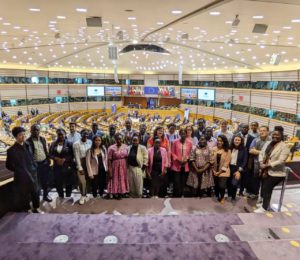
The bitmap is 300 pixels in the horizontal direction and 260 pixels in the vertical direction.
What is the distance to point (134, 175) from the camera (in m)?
4.54

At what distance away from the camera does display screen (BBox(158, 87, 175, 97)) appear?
3356cm

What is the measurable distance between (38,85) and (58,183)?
2558cm

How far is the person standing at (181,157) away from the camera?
15.0 feet

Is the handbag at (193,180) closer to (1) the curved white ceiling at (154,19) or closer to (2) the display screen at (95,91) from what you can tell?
(1) the curved white ceiling at (154,19)

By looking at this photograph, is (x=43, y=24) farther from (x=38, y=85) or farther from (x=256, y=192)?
(x=38, y=85)

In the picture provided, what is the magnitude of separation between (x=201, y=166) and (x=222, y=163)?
36cm

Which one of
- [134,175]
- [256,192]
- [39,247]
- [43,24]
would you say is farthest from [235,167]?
[43,24]

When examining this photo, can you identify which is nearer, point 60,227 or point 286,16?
point 60,227

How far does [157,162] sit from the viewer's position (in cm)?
449

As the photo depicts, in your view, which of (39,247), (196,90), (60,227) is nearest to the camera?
(39,247)

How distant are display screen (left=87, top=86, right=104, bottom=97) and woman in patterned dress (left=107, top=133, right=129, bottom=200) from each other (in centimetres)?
2951

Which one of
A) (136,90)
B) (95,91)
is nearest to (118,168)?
(95,91)

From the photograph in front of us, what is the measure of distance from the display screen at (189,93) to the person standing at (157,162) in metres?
27.4

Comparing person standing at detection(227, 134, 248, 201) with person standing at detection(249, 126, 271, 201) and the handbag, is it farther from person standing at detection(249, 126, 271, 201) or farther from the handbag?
the handbag
